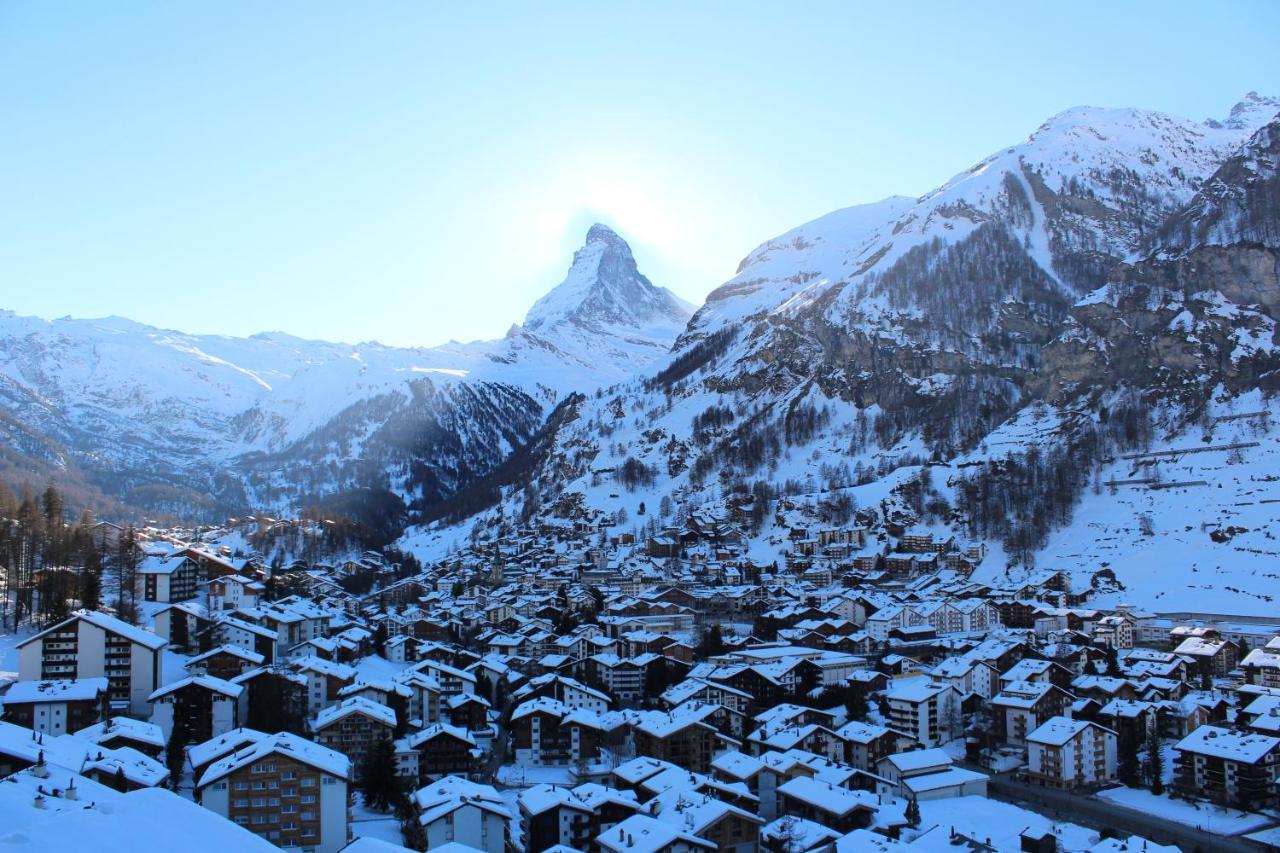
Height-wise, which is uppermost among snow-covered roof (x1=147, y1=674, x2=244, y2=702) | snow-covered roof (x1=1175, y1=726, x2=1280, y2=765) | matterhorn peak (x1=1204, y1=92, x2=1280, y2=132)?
matterhorn peak (x1=1204, y1=92, x2=1280, y2=132)

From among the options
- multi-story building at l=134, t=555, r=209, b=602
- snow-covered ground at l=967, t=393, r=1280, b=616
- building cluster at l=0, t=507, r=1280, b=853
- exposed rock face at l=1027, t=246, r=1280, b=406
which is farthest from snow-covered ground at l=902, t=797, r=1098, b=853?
exposed rock face at l=1027, t=246, r=1280, b=406

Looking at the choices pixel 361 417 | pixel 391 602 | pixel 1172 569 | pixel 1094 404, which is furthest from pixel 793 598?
pixel 361 417

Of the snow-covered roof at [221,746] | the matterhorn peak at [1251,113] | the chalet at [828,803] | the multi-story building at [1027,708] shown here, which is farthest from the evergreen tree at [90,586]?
the matterhorn peak at [1251,113]

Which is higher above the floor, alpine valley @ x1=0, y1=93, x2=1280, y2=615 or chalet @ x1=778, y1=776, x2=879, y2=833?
alpine valley @ x1=0, y1=93, x2=1280, y2=615

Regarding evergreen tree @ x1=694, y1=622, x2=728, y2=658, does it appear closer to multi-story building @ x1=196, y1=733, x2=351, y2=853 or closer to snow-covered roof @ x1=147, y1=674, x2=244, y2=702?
snow-covered roof @ x1=147, y1=674, x2=244, y2=702

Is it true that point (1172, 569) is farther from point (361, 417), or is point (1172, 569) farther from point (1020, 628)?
point (361, 417)

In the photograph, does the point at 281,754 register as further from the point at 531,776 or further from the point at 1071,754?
the point at 1071,754
